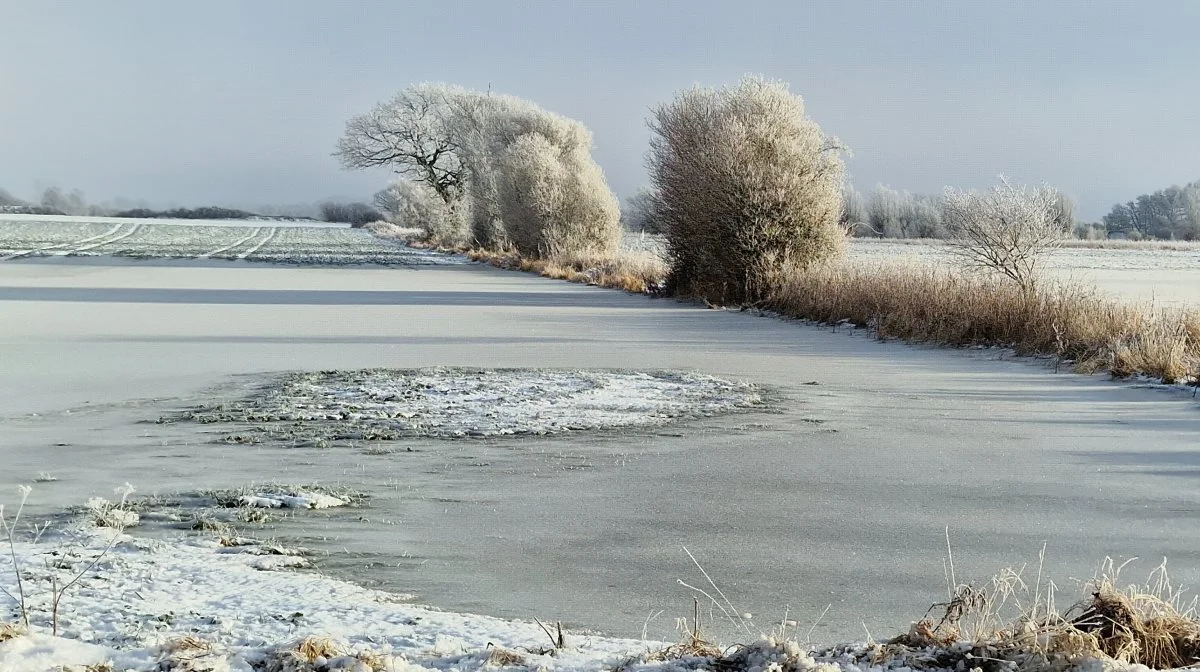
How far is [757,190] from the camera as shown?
21875mm

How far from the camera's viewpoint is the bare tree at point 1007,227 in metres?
A: 16.8

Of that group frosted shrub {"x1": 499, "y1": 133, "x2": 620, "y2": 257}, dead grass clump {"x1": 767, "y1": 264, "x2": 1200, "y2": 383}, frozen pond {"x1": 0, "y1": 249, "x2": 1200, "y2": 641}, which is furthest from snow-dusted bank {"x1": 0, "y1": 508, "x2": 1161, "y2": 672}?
frosted shrub {"x1": 499, "y1": 133, "x2": 620, "y2": 257}

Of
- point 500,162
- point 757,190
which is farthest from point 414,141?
point 757,190

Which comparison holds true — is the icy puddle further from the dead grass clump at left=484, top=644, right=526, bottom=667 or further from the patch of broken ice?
the dead grass clump at left=484, top=644, right=526, bottom=667

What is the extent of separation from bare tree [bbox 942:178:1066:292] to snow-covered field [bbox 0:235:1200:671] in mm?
4748

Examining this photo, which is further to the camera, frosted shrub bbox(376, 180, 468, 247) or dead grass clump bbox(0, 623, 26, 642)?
frosted shrub bbox(376, 180, 468, 247)

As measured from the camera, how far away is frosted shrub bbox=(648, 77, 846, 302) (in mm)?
21766

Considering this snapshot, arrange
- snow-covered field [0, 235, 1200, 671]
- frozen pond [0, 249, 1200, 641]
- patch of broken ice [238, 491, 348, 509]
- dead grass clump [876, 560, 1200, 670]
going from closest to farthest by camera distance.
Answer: dead grass clump [876, 560, 1200, 670] → snow-covered field [0, 235, 1200, 671] → frozen pond [0, 249, 1200, 641] → patch of broken ice [238, 491, 348, 509]

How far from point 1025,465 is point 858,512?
180cm

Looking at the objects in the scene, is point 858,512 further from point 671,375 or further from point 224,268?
point 224,268

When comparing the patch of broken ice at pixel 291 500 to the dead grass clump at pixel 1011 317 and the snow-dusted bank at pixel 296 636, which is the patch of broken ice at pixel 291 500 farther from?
the dead grass clump at pixel 1011 317

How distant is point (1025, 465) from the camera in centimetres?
682

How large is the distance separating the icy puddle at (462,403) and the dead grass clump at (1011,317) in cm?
398

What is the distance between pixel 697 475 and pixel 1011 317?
8.63 m
